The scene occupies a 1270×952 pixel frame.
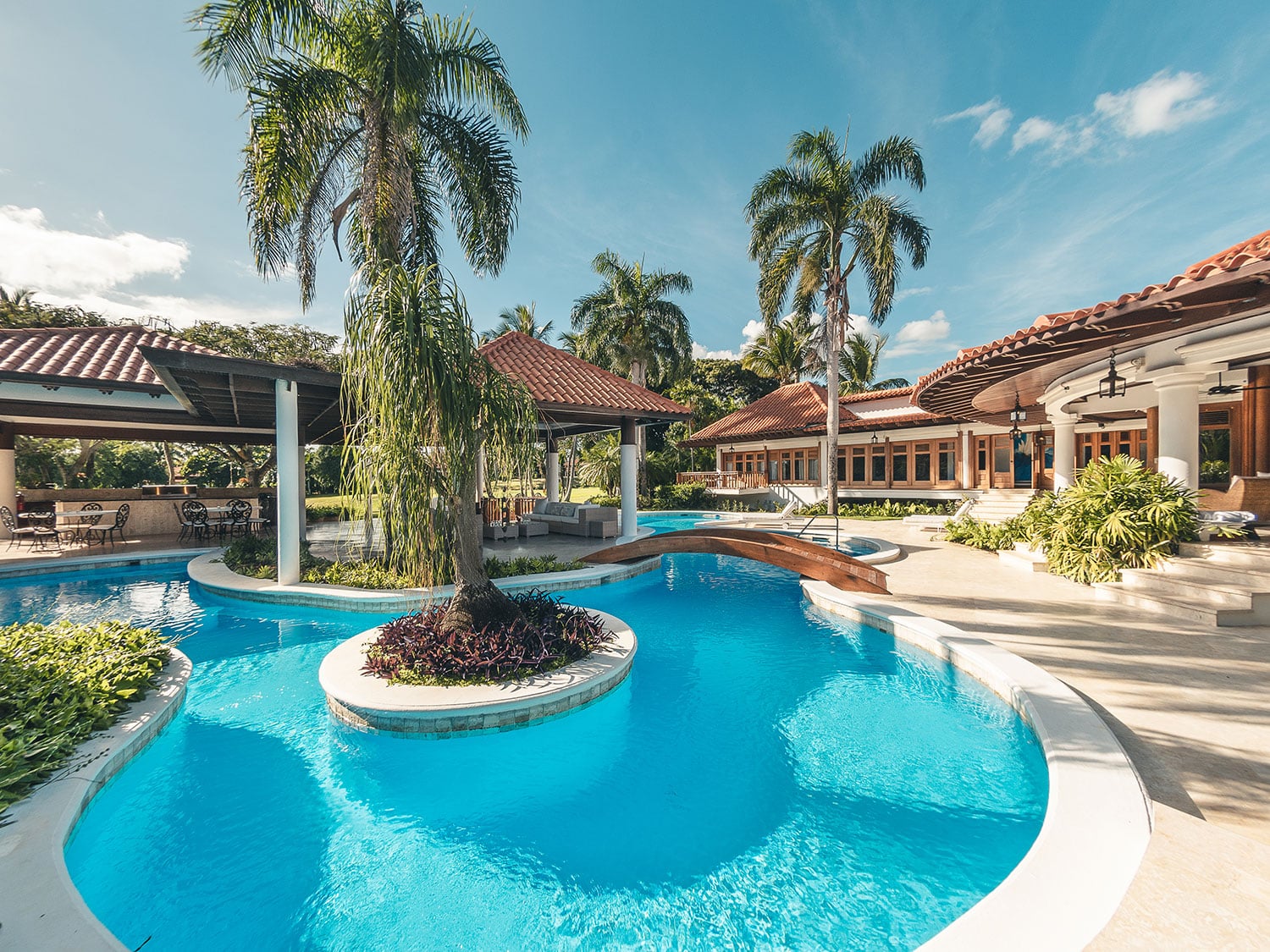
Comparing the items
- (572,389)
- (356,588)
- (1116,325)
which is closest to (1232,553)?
(1116,325)

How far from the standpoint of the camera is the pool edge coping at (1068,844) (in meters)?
2.09

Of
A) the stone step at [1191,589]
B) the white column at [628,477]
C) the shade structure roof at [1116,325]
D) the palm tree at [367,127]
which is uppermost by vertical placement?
the palm tree at [367,127]

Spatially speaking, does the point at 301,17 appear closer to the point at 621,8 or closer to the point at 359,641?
the point at 621,8

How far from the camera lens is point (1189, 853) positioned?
2486 millimetres

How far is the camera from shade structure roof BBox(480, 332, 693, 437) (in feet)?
37.9

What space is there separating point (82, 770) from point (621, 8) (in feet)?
52.6

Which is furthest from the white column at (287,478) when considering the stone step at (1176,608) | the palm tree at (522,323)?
the palm tree at (522,323)

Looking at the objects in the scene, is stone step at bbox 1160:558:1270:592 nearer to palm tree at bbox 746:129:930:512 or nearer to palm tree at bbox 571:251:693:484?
palm tree at bbox 746:129:930:512

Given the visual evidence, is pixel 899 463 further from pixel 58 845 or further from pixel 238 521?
pixel 238 521

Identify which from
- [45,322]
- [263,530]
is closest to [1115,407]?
[263,530]

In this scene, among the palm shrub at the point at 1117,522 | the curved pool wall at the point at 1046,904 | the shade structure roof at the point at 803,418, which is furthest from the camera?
the shade structure roof at the point at 803,418

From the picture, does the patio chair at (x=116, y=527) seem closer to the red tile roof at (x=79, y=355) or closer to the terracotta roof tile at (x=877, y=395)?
the red tile roof at (x=79, y=355)

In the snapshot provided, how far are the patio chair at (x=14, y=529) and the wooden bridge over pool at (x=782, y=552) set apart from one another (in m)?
17.9

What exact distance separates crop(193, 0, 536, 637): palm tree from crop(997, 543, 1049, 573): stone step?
1021 cm
